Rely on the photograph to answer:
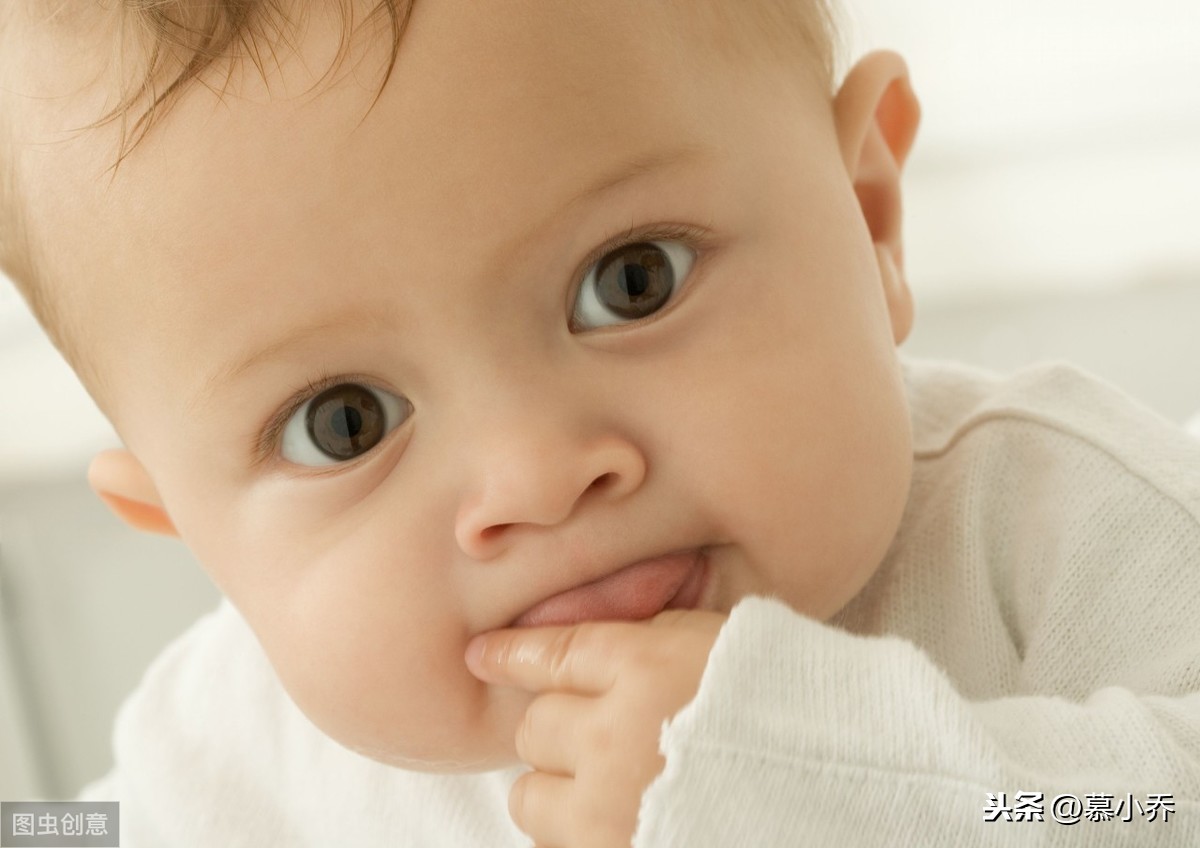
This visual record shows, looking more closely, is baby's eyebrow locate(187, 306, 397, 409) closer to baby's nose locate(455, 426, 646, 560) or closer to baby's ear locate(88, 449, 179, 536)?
baby's nose locate(455, 426, 646, 560)

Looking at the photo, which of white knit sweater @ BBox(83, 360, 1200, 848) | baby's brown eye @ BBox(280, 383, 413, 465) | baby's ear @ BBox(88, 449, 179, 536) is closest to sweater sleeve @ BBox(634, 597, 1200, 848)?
white knit sweater @ BBox(83, 360, 1200, 848)

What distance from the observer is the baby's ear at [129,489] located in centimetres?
98

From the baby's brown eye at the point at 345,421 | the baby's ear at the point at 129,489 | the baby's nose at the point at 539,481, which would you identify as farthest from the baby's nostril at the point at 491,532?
the baby's ear at the point at 129,489

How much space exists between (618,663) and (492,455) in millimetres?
128

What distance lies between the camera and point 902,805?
0.68 metres

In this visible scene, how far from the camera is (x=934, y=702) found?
2.26ft

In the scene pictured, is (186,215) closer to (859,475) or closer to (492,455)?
(492,455)

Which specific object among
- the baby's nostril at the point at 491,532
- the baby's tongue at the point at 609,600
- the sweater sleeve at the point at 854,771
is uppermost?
the baby's nostril at the point at 491,532

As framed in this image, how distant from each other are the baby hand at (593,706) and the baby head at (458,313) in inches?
0.9

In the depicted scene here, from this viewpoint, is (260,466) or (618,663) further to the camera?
(260,466)

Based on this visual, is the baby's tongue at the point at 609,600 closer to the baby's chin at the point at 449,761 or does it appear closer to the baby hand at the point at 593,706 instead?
the baby hand at the point at 593,706

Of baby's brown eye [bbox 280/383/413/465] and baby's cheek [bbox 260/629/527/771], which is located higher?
baby's brown eye [bbox 280/383/413/465]

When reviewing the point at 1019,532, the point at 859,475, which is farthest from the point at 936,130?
the point at 859,475

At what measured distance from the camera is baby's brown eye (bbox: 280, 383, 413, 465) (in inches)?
30.5
